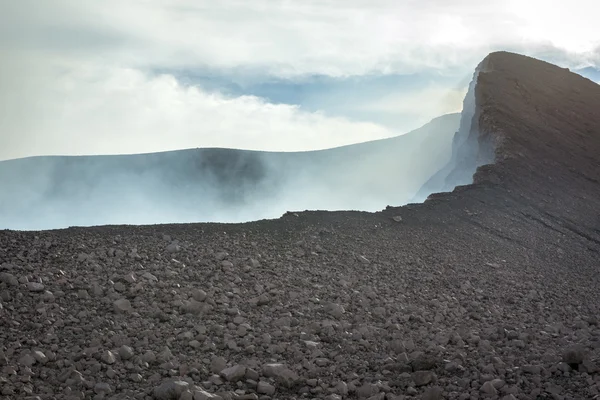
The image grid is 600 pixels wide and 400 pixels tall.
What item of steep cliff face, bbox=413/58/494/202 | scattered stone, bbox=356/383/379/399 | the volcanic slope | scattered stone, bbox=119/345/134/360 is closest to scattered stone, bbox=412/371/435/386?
the volcanic slope

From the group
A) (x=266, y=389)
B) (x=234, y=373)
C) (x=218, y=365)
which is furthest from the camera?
(x=218, y=365)

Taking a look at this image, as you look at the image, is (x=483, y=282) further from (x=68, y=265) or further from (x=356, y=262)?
(x=68, y=265)

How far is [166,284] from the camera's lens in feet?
24.9

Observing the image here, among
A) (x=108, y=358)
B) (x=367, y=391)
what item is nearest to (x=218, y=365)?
(x=108, y=358)

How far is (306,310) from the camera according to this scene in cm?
758

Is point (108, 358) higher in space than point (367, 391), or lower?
higher

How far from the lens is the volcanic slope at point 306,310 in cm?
545

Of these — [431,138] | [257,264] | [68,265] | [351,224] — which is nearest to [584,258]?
[351,224]

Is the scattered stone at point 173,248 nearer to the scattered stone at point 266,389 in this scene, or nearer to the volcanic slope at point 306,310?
the volcanic slope at point 306,310

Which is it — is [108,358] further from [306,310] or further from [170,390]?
[306,310]

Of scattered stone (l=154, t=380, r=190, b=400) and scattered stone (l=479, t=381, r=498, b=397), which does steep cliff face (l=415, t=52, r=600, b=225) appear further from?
scattered stone (l=154, t=380, r=190, b=400)

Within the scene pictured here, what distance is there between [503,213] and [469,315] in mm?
7122

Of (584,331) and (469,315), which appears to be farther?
(469,315)

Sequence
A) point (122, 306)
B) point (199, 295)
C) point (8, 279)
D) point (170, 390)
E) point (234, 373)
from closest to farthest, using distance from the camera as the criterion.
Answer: point (170, 390) → point (234, 373) → point (122, 306) → point (8, 279) → point (199, 295)
